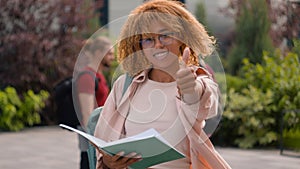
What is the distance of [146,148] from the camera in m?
2.49

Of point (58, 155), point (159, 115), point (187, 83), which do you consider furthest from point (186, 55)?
point (58, 155)

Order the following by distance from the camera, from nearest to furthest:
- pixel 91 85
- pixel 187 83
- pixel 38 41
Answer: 1. pixel 187 83
2. pixel 91 85
3. pixel 38 41

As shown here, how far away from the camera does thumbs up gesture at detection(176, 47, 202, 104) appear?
238 cm

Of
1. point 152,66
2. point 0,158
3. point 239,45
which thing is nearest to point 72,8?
point 239,45

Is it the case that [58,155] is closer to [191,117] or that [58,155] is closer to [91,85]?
[91,85]

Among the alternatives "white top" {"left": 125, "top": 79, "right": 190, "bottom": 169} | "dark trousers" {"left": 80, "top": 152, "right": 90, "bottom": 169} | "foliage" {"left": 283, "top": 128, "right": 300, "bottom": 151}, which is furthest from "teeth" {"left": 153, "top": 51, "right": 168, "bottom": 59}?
"foliage" {"left": 283, "top": 128, "right": 300, "bottom": 151}

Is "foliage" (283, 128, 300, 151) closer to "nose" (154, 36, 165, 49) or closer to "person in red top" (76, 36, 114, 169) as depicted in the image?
"person in red top" (76, 36, 114, 169)

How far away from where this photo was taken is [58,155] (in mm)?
9586

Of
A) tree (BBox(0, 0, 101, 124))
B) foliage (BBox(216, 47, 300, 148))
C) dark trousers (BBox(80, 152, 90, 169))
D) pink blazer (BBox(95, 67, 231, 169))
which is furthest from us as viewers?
tree (BBox(0, 0, 101, 124))

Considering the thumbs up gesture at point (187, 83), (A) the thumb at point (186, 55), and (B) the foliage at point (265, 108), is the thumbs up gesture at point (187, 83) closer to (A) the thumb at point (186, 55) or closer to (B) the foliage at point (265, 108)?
(A) the thumb at point (186, 55)

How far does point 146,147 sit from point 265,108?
810 centimetres

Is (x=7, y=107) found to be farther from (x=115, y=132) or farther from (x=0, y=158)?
(x=115, y=132)

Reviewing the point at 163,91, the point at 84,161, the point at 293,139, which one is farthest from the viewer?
the point at 293,139

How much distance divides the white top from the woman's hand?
0.44ft
